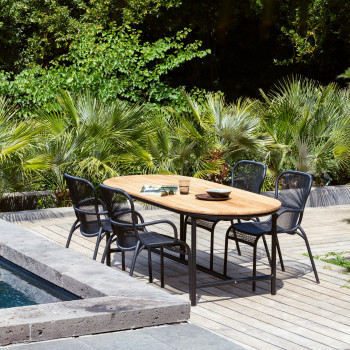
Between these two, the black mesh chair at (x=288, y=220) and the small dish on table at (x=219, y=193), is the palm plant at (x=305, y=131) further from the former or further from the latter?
the small dish on table at (x=219, y=193)

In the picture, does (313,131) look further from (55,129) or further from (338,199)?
(55,129)

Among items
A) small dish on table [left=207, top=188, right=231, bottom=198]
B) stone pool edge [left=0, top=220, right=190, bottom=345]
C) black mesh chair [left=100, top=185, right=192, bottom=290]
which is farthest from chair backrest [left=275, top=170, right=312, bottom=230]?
stone pool edge [left=0, top=220, right=190, bottom=345]

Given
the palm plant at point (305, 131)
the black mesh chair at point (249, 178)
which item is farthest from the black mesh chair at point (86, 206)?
the palm plant at point (305, 131)

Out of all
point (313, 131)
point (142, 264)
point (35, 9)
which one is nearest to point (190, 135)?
point (313, 131)

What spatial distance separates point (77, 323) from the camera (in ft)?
12.0

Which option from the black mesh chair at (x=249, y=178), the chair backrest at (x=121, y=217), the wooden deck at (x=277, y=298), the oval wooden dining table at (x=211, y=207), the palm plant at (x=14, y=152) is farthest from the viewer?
the palm plant at (x=14, y=152)

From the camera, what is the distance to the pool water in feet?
15.5

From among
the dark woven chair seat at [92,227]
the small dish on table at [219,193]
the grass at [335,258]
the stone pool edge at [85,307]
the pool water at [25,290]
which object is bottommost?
the grass at [335,258]

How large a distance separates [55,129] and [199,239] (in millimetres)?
2768

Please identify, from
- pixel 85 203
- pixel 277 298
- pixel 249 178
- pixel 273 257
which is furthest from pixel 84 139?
pixel 277 298

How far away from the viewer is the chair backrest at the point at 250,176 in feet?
21.2

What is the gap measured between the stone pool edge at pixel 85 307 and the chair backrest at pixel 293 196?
1787 mm

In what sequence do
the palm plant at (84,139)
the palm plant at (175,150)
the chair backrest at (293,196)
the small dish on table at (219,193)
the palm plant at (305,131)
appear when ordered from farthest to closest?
the palm plant at (305,131) < the palm plant at (175,150) < the palm plant at (84,139) < the chair backrest at (293,196) < the small dish on table at (219,193)

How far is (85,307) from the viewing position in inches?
151
